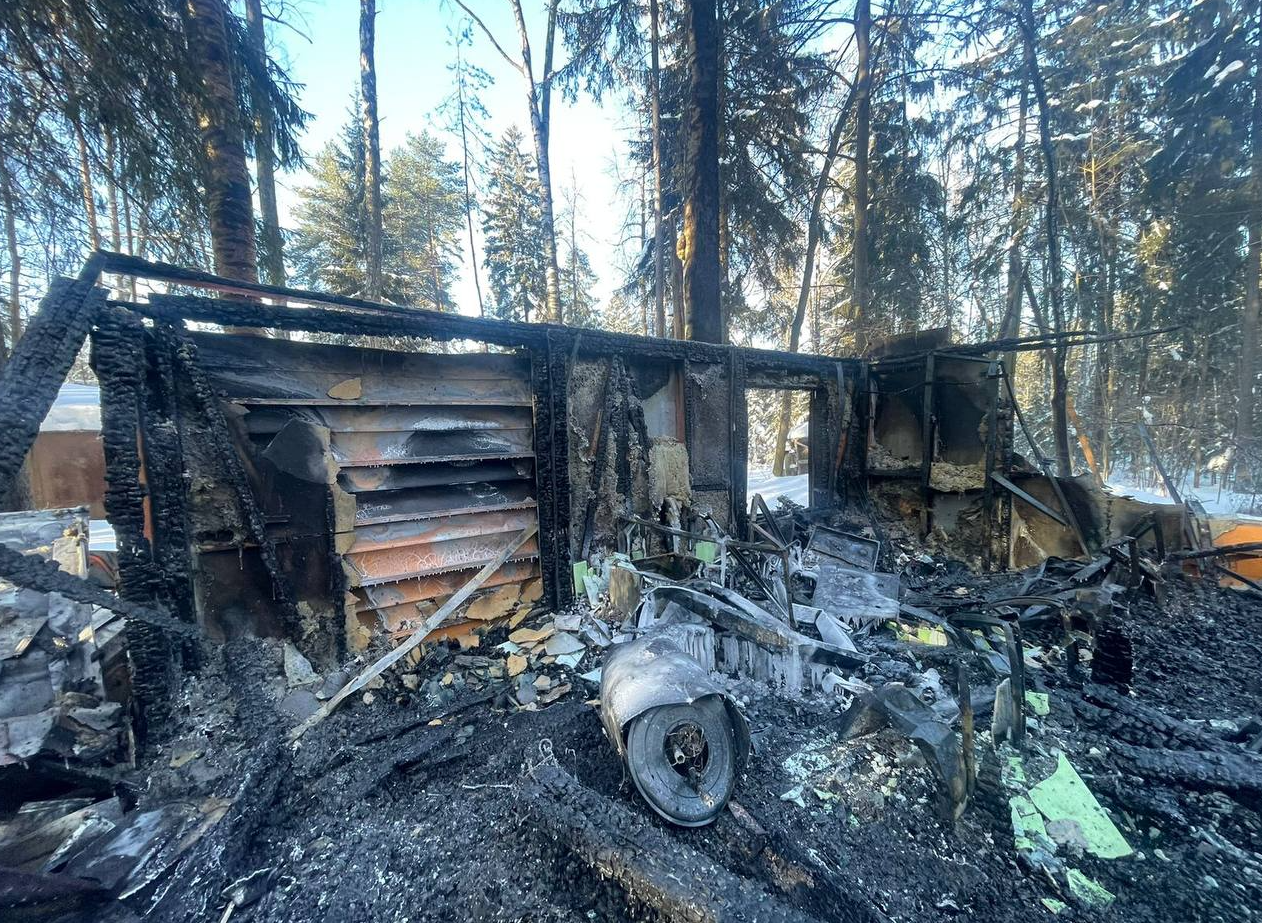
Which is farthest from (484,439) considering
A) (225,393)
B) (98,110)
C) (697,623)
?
(98,110)

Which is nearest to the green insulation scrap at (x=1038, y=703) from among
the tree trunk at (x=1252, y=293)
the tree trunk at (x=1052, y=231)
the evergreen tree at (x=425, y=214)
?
the tree trunk at (x=1052, y=231)

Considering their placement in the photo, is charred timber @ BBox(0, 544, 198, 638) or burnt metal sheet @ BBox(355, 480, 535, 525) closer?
charred timber @ BBox(0, 544, 198, 638)

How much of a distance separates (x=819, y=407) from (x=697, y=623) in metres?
5.08

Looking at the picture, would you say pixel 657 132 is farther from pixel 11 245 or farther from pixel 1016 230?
pixel 11 245

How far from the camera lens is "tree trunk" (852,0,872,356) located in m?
10.3

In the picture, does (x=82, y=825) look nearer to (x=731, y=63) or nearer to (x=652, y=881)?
(x=652, y=881)

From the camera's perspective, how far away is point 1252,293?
11.2 meters

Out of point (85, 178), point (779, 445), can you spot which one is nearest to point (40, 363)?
point (85, 178)

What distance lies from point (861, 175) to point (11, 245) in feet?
51.9

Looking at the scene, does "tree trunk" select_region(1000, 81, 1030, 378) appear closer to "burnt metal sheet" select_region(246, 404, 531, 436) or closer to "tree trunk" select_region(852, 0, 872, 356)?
"tree trunk" select_region(852, 0, 872, 356)

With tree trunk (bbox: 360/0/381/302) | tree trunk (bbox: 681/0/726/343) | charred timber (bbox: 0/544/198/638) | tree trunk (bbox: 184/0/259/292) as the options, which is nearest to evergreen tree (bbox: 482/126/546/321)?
tree trunk (bbox: 360/0/381/302)

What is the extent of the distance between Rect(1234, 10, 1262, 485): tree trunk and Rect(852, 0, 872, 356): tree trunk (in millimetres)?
7557

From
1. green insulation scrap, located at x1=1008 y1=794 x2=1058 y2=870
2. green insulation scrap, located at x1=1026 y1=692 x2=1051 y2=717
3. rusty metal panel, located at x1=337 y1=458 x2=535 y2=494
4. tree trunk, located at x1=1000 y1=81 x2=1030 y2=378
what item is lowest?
green insulation scrap, located at x1=1008 y1=794 x2=1058 y2=870

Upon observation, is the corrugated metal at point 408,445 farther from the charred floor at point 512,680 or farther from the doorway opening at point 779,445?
the doorway opening at point 779,445
